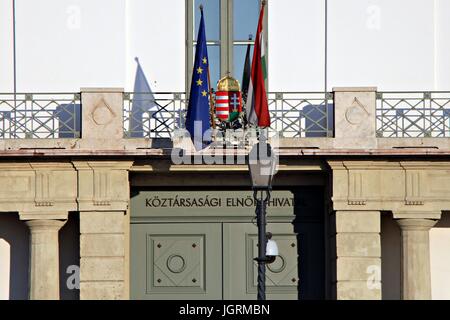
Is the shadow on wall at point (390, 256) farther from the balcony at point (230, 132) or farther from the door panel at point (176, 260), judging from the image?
the door panel at point (176, 260)

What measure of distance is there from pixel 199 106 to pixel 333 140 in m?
2.48

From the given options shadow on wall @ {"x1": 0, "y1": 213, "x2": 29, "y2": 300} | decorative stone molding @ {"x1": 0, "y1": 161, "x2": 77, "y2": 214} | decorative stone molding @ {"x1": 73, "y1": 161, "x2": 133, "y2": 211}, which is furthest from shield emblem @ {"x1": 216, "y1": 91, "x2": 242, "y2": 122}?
shadow on wall @ {"x1": 0, "y1": 213, "x2": 29, "y2": 300}

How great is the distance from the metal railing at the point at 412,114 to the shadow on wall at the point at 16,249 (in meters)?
6.61

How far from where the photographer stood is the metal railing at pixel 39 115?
3062 centimetres

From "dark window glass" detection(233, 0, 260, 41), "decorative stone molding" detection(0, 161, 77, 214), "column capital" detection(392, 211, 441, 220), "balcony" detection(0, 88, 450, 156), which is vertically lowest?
"column capital" detection(392, 211, 441, 220)

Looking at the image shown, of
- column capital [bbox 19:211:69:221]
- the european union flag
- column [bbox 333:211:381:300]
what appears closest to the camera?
the european union flag

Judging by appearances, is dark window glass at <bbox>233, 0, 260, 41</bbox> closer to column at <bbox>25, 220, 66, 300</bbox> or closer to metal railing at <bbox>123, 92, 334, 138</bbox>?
metal railing at <bbox>123, 92, 334, 138</bbox>

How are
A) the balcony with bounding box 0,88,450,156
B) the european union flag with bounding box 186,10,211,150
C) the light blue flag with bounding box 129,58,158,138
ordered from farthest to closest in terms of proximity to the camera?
the light blue flag with bounding box 129,58,158,138 → the balcony with bounding box 0,88,450,156 → the european union flag with bounding box 186,10,211,150

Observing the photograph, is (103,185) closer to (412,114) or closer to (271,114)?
(271,114)

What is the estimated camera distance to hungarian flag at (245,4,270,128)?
29594 mm

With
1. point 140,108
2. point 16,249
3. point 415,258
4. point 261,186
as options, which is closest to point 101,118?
point 140,108

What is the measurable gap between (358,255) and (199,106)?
3.79 meters

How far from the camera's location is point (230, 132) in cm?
3028

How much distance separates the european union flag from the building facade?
61cm
